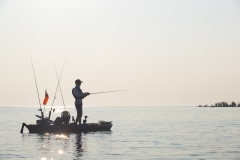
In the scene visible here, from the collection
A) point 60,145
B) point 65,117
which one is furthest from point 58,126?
point 60,145

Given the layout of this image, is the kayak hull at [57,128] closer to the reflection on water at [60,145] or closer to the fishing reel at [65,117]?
the reflection on water at [60,145]

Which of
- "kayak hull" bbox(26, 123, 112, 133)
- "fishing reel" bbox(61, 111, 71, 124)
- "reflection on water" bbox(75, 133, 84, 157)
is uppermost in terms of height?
"fishing reel" bbox(61, 111, 71, 124)

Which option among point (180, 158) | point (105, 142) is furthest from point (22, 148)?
point (180, 158)

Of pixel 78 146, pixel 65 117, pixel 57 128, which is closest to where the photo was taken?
pixel 78 146

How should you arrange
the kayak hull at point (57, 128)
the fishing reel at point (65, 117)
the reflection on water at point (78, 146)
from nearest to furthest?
the reflection on water at point (78, 146) → the kayak hull at point (57, 128) → the fishing reel at point (65, 117)

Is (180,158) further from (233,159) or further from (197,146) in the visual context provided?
(197,146)

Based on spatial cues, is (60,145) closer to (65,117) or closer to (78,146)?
(78,146)

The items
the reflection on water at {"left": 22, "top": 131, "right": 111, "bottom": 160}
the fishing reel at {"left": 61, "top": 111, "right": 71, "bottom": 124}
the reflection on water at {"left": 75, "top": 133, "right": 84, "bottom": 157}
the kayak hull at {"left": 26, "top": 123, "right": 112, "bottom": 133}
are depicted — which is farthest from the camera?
the fishing reel at {"left": 61, "top": 111, "right": 71, "bottom": 124}

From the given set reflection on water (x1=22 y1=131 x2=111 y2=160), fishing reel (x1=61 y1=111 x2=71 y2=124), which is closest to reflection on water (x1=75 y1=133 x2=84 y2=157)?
reflection on water (x1=22 y1=131 x2=111 y2=160)

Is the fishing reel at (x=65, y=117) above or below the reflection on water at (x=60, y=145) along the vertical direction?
above

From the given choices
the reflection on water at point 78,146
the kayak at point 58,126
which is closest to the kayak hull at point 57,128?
the kayak at point 58,126

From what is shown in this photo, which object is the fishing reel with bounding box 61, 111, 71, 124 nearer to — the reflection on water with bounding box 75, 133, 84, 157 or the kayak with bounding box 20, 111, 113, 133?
the kayak with bounding box 20, 111, 113, 133

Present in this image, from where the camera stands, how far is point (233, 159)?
16.2 meters

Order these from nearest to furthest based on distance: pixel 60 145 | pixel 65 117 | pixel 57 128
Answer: pixel 60 145 → pixel 57 128 → pixel 65 117
